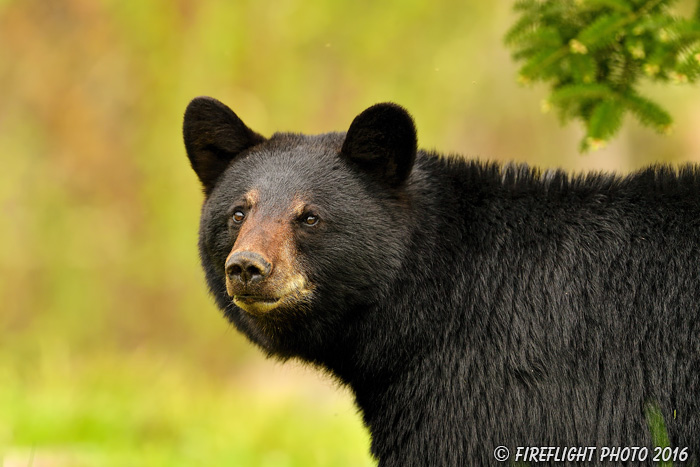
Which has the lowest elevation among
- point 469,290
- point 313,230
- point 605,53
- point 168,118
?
point 469,290

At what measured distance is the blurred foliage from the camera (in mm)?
4035

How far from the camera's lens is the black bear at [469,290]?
330cm

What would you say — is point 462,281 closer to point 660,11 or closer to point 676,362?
point 676,362

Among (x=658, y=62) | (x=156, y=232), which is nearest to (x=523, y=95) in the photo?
(x=156, y=232)

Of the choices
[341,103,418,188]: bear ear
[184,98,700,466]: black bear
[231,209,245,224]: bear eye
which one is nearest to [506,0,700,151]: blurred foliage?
[184,98,700,466]: black bear

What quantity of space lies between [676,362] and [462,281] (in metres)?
0.90

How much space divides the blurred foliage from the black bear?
69 centimetres

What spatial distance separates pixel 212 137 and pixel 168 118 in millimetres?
7623

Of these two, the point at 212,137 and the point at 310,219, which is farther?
the point at 212,137

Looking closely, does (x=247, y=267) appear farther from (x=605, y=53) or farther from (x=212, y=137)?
(x=605, y=53)

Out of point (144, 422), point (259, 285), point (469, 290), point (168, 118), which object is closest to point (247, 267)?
point (259, 285)

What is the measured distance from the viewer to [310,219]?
11.6 ft

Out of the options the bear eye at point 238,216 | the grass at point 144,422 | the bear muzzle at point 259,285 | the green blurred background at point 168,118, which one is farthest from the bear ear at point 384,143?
the green blurred background at point 168,118

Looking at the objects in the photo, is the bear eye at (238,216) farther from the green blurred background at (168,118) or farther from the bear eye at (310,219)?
the green blurred background at (168,118)
